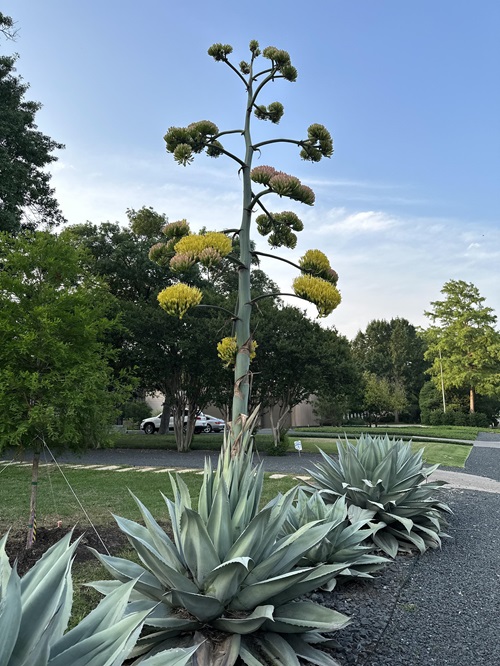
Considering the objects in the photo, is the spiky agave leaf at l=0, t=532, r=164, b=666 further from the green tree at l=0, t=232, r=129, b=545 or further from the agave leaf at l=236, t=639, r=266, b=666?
the green tree at l=0, t=232, r=129, b=545

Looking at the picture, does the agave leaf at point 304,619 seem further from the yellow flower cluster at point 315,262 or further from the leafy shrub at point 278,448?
the leafy shrub at point 278,448

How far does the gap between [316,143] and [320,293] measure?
1633 mm

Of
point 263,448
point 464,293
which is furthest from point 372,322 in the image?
point 263,448

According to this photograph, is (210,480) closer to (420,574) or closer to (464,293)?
(420,574)

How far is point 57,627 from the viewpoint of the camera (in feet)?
4.18

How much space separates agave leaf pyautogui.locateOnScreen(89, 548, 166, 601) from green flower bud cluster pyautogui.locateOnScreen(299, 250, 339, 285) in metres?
2.20

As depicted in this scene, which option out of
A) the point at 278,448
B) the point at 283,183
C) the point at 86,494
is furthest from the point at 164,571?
the point at 278,448

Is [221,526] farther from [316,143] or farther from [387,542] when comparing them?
[316,143]

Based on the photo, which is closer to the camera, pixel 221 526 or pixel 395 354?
pixel 221 526

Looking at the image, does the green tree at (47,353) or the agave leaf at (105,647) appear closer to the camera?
the agave leaf at (105,647)

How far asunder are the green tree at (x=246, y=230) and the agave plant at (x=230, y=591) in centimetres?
58

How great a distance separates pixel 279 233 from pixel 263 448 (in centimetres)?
1252

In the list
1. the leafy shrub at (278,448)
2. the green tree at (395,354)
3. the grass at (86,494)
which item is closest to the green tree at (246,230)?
the grass at (86,494)

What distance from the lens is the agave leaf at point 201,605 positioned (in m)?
2.31
